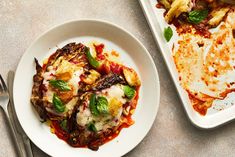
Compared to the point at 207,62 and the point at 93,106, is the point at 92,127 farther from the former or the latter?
the point at 207,62

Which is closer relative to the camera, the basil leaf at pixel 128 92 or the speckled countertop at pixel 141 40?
the basil leaf at pixel 128 92

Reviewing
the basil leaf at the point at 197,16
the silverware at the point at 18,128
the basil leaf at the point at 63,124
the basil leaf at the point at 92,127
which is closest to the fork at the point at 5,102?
the silverware at the point at 18,128

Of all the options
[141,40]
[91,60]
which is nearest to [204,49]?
[141,40]

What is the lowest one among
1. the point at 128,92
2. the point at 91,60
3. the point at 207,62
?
the point at 207,62

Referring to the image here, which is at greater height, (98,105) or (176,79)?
(98,105)

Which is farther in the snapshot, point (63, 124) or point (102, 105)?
point (63, 124)

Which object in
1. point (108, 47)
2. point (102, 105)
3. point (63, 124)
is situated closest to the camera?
point (102, 105)

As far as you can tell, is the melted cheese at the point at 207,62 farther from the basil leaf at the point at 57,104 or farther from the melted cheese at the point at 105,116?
the basil leaf at the point at 57,104

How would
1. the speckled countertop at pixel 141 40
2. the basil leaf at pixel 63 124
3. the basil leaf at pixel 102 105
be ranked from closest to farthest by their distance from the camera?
the basil leaf at pixel 102 105, the basil leaf at pixel 63 124, the speckled countertop at pixel 141 40
